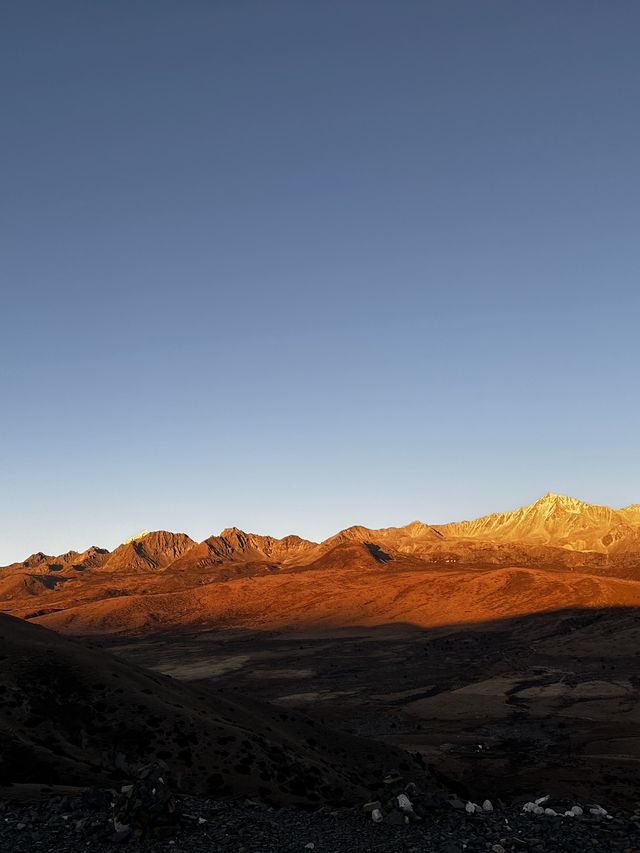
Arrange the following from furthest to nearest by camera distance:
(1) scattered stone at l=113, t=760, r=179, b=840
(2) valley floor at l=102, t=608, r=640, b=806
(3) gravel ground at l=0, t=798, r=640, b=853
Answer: (2) valley floor at l=102, t=608, r=640, b=806
(1) scattered stone at l=113, t=760, r=179, b=840
(3) gravel ground at l=0, t=798, r=640, b=853

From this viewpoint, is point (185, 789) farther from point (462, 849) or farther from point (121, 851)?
point (462, 849)


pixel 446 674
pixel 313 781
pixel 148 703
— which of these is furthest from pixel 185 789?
pixel 446 674

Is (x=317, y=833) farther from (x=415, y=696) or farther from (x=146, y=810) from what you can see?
(x=415, y=696)

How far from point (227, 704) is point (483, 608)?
5874 inches

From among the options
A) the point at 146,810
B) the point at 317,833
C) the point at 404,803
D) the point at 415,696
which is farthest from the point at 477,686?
the point at 146,810

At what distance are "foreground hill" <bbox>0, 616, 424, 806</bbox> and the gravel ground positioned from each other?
8.84 metres

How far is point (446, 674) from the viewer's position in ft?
387

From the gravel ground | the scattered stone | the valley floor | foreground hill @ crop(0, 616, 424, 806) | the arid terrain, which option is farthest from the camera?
the valley floor

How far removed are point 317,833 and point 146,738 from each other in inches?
876

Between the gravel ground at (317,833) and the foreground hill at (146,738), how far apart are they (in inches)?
348

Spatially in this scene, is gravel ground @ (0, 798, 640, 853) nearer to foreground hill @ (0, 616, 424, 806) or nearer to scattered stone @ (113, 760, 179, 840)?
scattered stone @ (113, 760, 179, 840)

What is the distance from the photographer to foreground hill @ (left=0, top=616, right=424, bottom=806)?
36.7 metres

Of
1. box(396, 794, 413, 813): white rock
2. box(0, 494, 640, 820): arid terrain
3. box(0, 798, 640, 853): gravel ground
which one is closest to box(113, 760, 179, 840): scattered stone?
box(0, 798, 640, 853): gravel ground

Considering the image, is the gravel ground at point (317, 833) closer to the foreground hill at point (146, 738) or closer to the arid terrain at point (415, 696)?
the foreground hill at point (146, 738)
